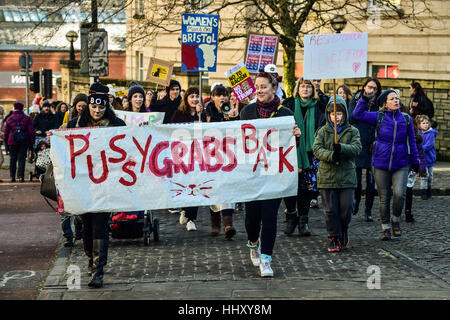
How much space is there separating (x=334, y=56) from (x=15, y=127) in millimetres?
11474

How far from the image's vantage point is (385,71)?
89.5ft

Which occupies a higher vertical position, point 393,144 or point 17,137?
point 393,144

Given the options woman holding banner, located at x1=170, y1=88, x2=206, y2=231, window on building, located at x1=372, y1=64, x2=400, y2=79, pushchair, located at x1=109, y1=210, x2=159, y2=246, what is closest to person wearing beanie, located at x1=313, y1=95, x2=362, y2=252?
pushchair, located at x1=109, y1=210, x2=159, y2=246

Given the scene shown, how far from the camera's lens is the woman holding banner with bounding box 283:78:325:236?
35.4ft

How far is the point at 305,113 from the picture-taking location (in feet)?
35.9

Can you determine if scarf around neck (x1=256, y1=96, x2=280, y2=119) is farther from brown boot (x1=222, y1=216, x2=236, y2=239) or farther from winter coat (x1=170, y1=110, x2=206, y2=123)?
winter coat (x1=170, y1=110, x2=206, y2=123)

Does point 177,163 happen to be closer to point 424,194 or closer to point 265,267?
point 265,267

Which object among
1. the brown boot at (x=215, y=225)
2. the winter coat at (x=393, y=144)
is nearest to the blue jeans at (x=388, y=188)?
the winter coat at (x=393, y=144)

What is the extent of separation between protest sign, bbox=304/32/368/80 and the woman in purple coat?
115cm

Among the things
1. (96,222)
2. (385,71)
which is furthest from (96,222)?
(385,71)

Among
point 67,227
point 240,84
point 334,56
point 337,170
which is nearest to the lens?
point 337,170

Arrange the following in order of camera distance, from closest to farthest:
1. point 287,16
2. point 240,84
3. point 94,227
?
1. point 94,227
2. point 240,84
3. point 287,16

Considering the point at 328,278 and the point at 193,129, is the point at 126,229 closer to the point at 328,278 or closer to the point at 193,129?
the point at 193,129

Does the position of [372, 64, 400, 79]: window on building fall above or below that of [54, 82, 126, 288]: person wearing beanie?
above
